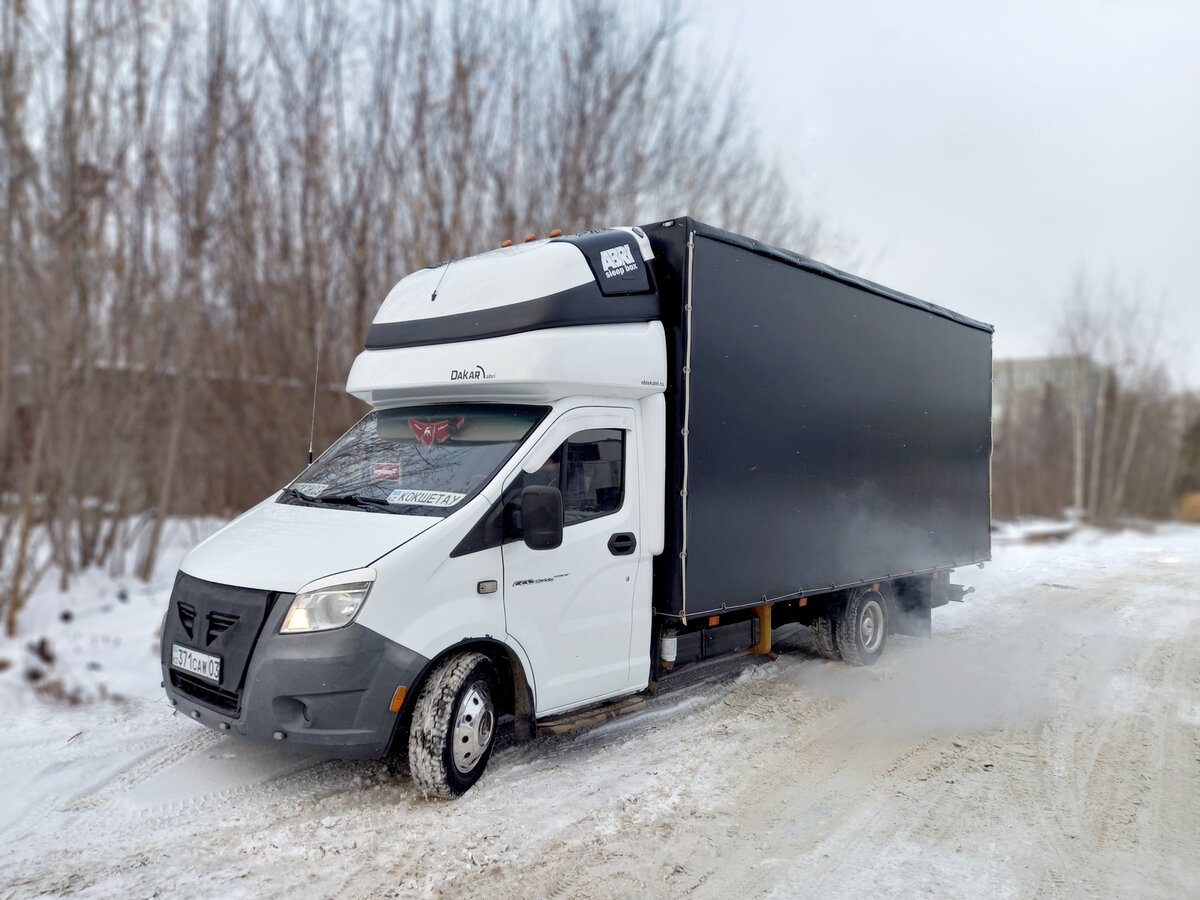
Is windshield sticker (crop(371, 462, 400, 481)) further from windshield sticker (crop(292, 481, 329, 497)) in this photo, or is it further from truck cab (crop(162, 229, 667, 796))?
windshield sticker (crop(292, 481, 329, 497))

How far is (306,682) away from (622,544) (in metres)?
2.02

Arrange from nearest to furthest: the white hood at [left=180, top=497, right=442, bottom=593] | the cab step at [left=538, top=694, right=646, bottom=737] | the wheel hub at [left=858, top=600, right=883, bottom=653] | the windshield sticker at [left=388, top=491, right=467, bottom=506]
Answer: the white hood at [left=180, top=497, right=442, bottom=593] < the windshield sticker at [left=388, top=491, right=467, bottom=506] < the cab step at [left=538, top=694, right=646, bottom=737] < the wheel hub at [left=858, top=600, right=883, bottom=653]

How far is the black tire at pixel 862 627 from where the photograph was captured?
7359 mm

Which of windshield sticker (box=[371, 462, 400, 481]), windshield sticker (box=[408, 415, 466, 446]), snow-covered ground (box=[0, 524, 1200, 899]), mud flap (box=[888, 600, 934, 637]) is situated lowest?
snow-covered ground (box=[0, 524, 1200, 899])

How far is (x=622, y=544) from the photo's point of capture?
5.19m

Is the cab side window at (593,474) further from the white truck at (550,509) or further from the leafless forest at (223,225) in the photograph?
the leafless forest at (223,225)

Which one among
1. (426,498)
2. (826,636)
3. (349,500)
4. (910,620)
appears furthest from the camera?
(910,620)

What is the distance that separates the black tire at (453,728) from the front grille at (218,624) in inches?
41.2

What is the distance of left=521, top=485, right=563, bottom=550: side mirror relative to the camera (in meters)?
4.41

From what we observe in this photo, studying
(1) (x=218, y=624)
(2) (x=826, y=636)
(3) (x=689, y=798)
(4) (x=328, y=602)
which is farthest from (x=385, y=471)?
(2) (x=826, y=636)

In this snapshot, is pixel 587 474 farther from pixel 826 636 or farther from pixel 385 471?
pixel 826 636

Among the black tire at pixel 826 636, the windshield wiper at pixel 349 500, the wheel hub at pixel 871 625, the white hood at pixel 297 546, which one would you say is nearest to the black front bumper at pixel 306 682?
the white hood at pixel 297 546

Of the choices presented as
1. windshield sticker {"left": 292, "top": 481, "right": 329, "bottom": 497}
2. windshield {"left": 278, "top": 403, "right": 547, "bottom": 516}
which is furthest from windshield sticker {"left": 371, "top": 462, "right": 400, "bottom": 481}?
windshield sticker {"left": 292, "top": 481, "right": 329, "bottom": 497}

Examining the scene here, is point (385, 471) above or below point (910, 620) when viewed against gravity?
above
